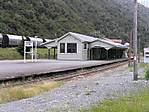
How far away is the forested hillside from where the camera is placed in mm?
91562

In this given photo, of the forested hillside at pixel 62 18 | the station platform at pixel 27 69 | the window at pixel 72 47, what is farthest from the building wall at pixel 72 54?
the station platform at pixel 27 69

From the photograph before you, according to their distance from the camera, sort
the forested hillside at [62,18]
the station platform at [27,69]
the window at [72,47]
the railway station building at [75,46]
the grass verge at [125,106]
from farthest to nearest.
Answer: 1. the forested hillside at [62,18]
2. the window at [72,47]
3. the railway station building at [75,46]
4. the station platform at [27,69]
5. the grass verge at [125,106]

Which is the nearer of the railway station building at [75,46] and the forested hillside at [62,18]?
the railway station building at [75,46]

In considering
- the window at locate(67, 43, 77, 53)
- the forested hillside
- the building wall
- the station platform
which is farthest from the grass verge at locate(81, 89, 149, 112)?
the forested hillside

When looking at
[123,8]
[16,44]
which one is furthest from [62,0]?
[16,44]

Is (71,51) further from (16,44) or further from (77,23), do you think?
(77,23)

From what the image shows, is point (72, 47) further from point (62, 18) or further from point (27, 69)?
point (62, 18)

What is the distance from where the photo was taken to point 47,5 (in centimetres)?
11531

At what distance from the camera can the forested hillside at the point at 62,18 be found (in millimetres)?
91562

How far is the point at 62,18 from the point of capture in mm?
111750

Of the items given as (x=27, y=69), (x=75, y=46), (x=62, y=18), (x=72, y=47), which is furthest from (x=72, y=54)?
(x=62, y=18)

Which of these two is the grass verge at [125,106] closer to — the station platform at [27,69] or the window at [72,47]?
the station platform at [27,69]

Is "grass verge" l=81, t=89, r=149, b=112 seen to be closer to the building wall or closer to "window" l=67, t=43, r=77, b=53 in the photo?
the building wall

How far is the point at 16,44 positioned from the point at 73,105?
52635 millimetres
